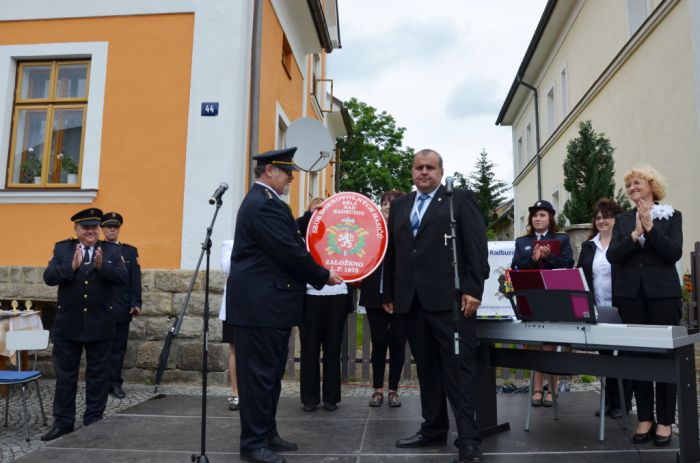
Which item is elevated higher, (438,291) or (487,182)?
(487,182)

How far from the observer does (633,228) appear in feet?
14.3

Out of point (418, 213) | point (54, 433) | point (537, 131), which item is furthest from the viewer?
point (537, 131)

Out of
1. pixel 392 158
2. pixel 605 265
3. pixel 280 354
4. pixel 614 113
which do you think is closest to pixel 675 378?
pixel 605 265

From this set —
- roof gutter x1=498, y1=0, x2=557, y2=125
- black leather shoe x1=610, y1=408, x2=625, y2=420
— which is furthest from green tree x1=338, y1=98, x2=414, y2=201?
black leather shoe x1=610, y1=408, x2=625, y2=420

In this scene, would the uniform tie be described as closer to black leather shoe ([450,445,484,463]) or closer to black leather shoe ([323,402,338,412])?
black leather shoe ([450,445,484,463])

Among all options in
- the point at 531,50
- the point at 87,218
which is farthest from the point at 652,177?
the point at 531,50

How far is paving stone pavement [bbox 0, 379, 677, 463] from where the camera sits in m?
4.70

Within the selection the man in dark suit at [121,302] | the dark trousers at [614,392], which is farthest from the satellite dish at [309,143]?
the dark trousers at [614,392]

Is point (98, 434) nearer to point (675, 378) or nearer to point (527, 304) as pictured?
point (527, 304)

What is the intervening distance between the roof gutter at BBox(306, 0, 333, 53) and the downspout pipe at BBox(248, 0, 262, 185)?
2671 millimetres

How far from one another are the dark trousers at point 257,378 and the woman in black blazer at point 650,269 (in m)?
2.57

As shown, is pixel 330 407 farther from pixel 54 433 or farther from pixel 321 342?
pixel 54 433

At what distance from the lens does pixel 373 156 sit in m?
41.3

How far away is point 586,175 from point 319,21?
5865 millimetres
